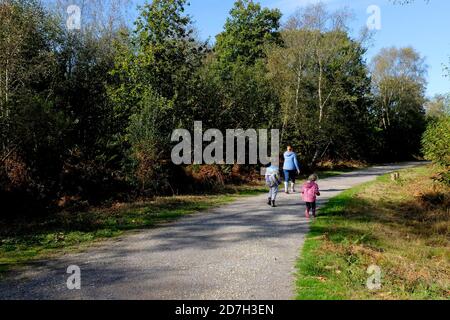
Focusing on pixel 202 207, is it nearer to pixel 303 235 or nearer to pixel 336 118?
pixel 303 235

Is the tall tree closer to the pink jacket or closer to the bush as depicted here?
the bush

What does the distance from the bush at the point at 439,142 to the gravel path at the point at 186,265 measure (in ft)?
35.4

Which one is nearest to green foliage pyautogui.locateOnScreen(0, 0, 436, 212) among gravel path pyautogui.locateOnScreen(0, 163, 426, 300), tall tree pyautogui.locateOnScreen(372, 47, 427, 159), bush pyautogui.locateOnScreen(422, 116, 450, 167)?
gravel path pyautogui.locateOnScreen(0, 163, 426, 300)

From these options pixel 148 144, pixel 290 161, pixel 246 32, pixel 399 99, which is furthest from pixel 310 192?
pixel 399 99

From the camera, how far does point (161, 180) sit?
16.6 metres

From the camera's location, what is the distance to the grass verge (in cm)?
659

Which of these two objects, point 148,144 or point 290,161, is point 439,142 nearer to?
point 290,161

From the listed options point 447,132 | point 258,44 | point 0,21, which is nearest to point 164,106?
point 0,21

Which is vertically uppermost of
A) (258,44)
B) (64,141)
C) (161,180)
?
(258,44)

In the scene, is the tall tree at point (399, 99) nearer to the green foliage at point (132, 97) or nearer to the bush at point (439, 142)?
the green foliage at point (132, 97)

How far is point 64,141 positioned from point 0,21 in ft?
17.4

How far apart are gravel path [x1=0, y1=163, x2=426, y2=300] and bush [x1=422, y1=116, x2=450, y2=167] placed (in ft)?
35.4
